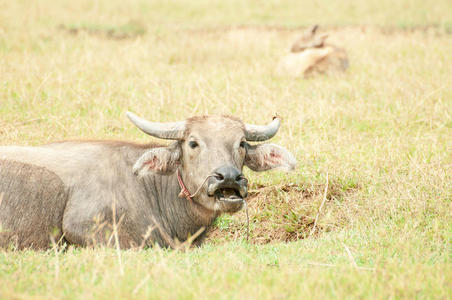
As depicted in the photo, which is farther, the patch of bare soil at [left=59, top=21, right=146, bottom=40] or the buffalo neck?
the patch of bare soil at [left=59, top=21, right=146, bottom=40]

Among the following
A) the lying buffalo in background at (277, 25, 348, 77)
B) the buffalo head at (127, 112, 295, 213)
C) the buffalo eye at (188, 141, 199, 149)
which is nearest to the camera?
the buffalo head at (127, 112, 295, 213)

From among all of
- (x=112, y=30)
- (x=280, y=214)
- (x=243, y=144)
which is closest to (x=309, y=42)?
(x=112, y=30)

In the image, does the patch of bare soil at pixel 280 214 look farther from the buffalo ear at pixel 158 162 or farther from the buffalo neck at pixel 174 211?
the buffalo ear at pixel 158 162

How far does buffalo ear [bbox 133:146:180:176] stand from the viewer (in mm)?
4836

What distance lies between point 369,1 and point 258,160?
51.8 feet

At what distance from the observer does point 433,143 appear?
671cm

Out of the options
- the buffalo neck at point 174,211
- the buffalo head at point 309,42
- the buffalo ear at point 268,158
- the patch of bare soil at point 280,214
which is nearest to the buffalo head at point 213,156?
the buffalo ear at point 268,158

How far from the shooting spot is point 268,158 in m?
5.16

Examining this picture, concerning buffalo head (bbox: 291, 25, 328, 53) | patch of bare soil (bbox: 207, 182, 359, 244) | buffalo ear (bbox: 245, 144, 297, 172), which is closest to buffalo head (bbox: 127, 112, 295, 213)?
buffalo ear (bbox: 245, 144, 297, 172)

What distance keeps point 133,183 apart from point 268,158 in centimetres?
121

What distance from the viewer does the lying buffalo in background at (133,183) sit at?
4.57 metres

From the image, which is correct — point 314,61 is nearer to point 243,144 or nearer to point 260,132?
point 260,132

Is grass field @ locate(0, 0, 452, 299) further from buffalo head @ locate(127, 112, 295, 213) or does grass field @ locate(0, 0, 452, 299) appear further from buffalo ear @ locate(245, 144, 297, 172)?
buffalo ear @ locate(245, 144, 297, 172)

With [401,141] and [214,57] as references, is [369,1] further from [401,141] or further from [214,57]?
[401,141]
